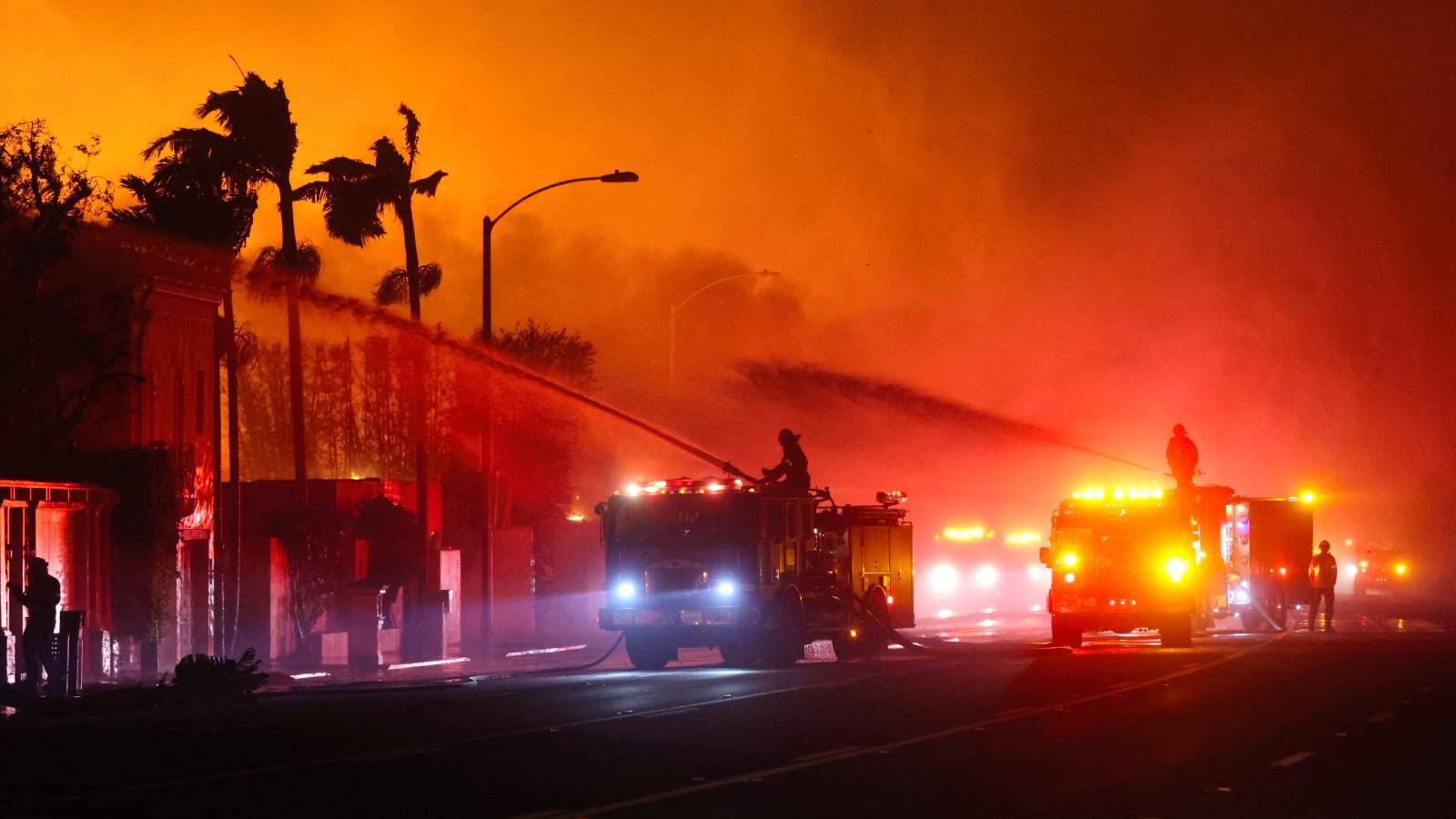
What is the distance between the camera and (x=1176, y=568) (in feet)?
119

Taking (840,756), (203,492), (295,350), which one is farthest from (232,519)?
(840,756)


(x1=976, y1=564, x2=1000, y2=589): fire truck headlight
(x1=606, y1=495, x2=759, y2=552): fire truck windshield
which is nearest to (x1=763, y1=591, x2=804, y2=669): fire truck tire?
(x1=606, y1=495, x2=759, y2=552): fire truck windshield

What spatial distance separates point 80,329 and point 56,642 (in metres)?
12.4

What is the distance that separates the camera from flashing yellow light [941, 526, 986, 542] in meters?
65.5

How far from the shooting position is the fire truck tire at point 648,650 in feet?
107

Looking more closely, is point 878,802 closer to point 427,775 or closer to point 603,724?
point 427,775

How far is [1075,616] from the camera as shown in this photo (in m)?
36.6

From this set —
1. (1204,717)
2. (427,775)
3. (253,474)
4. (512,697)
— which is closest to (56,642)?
(512,697)

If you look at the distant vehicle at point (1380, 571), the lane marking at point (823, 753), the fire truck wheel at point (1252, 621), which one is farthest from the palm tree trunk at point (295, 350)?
the distant vehicle at point (1380, 571)

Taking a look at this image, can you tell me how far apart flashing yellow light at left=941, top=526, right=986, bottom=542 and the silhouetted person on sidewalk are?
4218 cm

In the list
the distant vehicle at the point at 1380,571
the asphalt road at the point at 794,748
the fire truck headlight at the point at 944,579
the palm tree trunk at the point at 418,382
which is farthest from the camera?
the distant vehicle at the point at 1380,571

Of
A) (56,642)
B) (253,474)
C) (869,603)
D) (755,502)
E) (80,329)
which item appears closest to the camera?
(56,642)

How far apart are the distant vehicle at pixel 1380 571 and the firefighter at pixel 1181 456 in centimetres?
5201

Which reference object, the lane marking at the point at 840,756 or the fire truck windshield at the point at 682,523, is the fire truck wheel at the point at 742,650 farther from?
the lane marking at the point at 840,756
